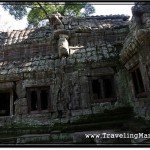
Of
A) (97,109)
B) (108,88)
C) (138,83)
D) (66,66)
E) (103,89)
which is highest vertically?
(66,66)

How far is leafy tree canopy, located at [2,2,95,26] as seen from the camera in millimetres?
15781

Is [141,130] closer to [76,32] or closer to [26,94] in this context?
[26,94]

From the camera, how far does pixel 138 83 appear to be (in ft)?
21.9

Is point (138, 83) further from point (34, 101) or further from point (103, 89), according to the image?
point (34, 101)

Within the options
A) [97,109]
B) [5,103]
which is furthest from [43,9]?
[97,109]

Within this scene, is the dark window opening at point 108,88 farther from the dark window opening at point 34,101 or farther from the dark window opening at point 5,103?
the dark window opening at point 5,103

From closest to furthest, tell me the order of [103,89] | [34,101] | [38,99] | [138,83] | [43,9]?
[138,83], [103,89], [38,99], [34,101], [43,9]

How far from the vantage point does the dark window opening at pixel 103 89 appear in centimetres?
751

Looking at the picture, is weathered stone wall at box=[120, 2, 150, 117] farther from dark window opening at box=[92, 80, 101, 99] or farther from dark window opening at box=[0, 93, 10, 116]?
dark window opening at box=[0, 93, 10, 116]

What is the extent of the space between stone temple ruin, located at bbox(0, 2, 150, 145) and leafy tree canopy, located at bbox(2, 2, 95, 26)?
748 cm

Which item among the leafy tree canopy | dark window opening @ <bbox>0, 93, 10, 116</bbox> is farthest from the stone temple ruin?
the leafy tree canopy

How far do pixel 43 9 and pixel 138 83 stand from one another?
1152 cm

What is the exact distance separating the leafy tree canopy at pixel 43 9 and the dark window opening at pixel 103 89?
9.26 metres

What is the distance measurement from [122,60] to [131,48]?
1021 mm
